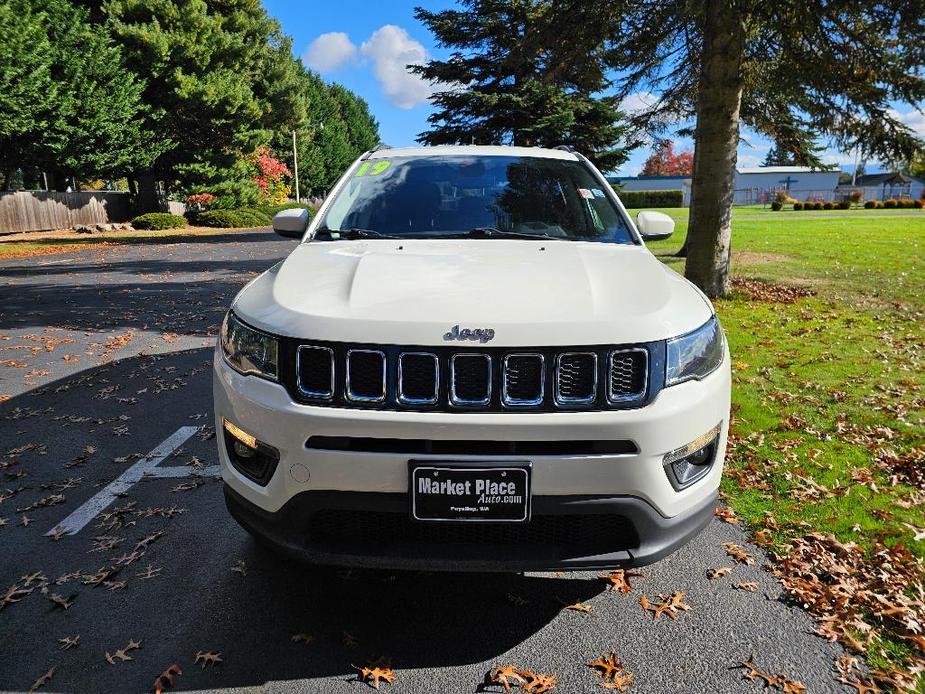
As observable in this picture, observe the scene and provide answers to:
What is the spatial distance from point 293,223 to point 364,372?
2040 millimetres

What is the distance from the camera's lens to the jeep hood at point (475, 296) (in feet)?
7.61

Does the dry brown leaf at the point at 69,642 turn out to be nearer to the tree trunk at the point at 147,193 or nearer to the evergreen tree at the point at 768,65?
the evergreen tree at the point at 768,65

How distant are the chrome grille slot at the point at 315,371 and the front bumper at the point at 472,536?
35 centimetres

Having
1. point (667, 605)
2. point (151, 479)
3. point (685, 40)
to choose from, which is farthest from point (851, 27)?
point (151, 479)

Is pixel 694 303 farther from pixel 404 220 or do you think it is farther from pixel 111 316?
pixel 111 316

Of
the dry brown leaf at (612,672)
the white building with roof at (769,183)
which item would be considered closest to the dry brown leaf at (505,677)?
the dry brown leaf at (612,672)

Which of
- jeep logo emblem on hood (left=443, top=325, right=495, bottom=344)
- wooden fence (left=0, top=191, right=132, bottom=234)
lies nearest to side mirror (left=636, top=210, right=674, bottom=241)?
jeep logo emblem on hood (left=443, top=325, right=495, bottom=344)

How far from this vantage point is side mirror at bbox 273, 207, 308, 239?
4051mm

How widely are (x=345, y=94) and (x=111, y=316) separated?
9083 centimetres

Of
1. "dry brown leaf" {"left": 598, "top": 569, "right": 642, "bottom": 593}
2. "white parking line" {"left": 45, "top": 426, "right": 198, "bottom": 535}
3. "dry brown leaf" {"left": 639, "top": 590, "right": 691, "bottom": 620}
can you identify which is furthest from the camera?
"white parking line" {"left": 45, "top": 426, "right": 198, "bottom": 535}

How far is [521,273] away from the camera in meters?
2.79

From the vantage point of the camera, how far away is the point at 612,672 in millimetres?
2461

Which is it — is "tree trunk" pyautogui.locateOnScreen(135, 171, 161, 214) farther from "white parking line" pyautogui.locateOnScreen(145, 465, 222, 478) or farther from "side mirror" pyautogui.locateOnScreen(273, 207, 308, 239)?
"side mirror" pyautogui.locateOnScreen(273, 207, 308, 239)

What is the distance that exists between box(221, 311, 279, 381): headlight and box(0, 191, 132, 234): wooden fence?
33.5 meters
